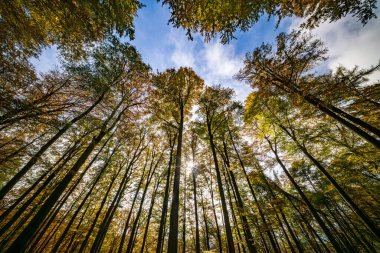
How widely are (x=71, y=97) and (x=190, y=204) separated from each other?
52.8 feet

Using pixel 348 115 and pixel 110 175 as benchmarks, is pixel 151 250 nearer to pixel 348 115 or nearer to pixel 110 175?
pixel 110 175

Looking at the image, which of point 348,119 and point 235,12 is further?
point 348,119

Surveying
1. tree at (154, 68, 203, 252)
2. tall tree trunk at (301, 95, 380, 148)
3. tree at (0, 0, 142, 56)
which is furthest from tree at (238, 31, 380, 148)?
tree at (0, 0, 142, 56)

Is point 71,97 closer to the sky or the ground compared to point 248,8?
closer to the sky

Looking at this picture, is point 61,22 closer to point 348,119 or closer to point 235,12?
point 235,12

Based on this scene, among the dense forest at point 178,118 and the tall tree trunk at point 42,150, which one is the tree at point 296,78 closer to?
the dense forest at point 178,118

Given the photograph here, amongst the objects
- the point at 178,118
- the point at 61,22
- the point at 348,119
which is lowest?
the point at 348,119

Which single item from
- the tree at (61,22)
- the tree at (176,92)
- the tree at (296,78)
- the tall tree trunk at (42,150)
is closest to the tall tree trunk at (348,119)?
the tree at (296,78)

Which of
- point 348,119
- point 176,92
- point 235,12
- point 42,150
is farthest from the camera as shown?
point 176,92

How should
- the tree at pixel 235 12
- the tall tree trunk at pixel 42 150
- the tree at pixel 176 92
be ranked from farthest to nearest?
the tree at pixel 176 92 → the tall tree trunk at pixel 42 150 → the tree at pixel 235 12

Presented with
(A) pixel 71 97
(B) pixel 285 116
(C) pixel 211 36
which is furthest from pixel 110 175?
(B) pixel 285 116

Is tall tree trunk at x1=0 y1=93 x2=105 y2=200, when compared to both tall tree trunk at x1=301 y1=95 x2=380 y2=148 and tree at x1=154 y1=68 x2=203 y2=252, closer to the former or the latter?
tree at x1=154 y1=68 x2=203 y2=252

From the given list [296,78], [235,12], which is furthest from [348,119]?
[235,12]

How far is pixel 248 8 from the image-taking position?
197 inches
